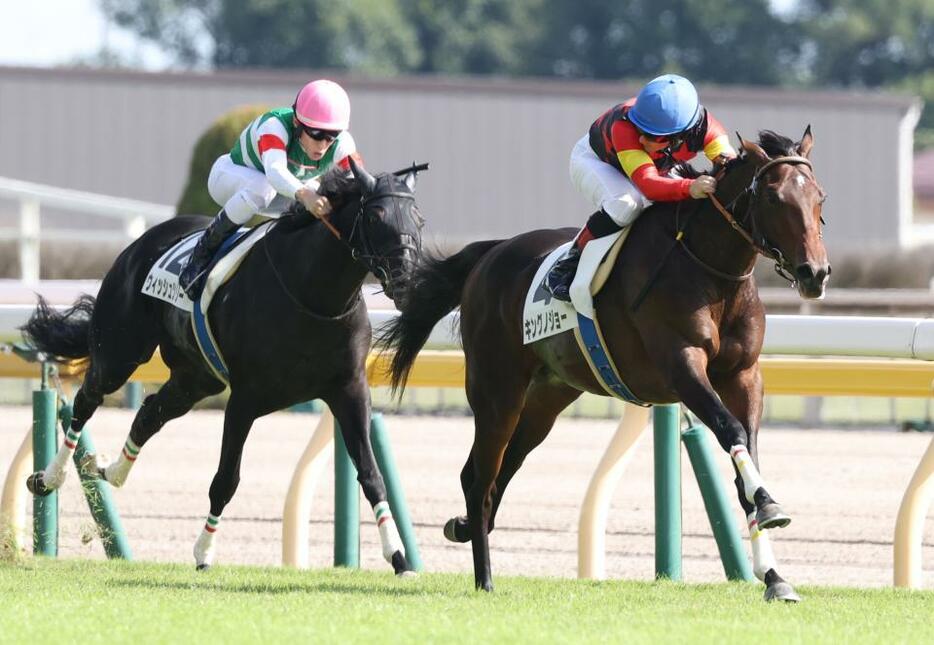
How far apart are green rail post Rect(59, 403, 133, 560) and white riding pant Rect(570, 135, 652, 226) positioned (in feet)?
8.17

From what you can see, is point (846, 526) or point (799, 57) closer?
point (846, 526)

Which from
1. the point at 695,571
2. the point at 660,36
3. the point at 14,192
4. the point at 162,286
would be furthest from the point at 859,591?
the point at 660,36

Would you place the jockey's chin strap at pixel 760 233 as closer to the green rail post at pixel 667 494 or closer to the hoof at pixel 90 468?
the green rail post at pixel 667 494

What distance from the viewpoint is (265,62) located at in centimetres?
6369

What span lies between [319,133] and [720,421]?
2232 mm

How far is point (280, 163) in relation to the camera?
696cm

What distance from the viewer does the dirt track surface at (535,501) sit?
315 inches

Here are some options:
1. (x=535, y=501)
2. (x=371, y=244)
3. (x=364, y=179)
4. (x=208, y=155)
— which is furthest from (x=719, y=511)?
(x=208, y=155)

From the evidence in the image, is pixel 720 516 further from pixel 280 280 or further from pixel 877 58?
pixel 877 58

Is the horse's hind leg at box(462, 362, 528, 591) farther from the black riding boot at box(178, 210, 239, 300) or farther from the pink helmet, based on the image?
the black riding boot at box(178, 210, 239, 300)

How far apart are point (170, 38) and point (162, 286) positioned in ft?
199

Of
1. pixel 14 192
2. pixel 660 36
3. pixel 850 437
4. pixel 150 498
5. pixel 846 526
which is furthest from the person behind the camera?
pixel 660 36

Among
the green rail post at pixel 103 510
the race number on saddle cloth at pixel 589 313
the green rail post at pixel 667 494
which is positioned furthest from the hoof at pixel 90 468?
the green rail post at pixel 667 494

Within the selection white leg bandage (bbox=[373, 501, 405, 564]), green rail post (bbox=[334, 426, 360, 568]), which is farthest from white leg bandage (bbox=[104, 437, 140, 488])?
white leg bandage (bbox=[373, 501, 405, 564])
